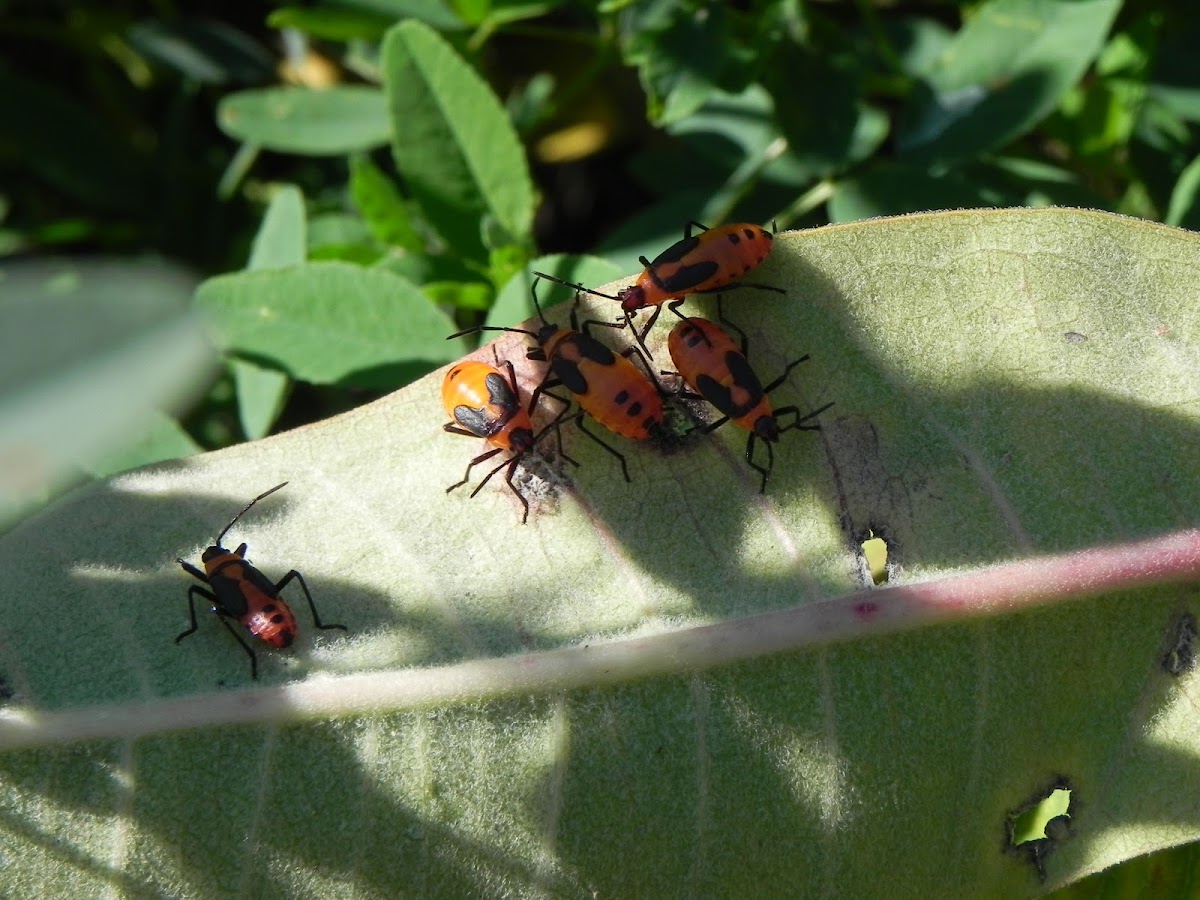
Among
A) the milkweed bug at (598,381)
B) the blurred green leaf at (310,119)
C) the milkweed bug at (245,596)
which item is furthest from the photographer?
the blurred green leaf at (310,119)

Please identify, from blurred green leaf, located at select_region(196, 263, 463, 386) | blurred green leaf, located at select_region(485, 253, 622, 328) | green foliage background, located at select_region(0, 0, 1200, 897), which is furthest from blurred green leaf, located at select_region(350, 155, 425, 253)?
blurred green leaf, located at select_region(485, 253, 622, 328)

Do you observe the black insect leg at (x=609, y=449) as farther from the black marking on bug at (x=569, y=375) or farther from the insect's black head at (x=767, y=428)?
the insect's black head at (x=767, y=428)

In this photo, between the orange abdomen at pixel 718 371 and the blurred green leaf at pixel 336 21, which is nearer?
the orange abdomen at pixel 718 371

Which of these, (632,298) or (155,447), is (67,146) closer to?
(155,447)

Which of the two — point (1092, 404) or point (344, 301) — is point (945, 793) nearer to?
point (1092, 404)

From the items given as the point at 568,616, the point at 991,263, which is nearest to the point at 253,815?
the point at 568,616

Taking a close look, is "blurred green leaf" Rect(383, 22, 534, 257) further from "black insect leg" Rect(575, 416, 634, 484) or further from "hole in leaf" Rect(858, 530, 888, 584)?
"hole in leaf" Rect(858, 530, 888, 584)

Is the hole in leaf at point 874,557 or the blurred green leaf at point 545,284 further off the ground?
the blurred green leaf at point 545,284

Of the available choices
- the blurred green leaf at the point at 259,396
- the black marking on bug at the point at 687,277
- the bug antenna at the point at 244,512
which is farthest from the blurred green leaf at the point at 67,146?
the black marking on bug at the point at 687,277
